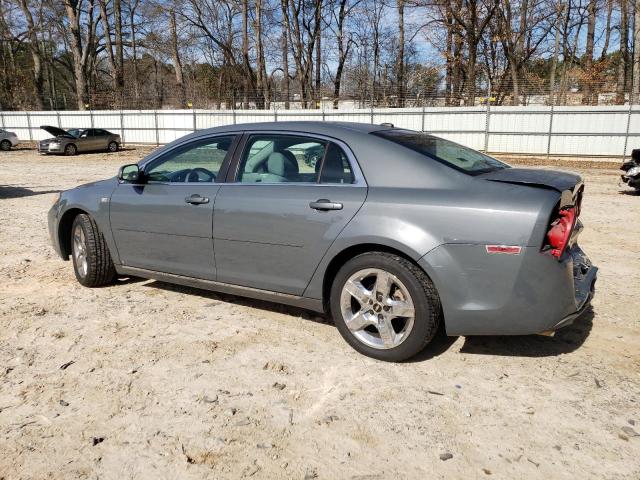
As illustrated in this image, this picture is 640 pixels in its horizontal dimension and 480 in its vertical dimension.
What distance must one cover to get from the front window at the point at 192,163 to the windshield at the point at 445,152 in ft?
4.25

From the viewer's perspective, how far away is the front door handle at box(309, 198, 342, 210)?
11.3 feet

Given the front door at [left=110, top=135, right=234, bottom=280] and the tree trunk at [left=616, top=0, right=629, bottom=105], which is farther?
the tree trunk at [left=616, top=0, right=629, bottom=105]

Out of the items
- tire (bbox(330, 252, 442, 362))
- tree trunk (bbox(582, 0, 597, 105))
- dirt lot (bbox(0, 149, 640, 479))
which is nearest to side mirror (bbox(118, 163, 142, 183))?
dirt lot (bbox(0, 149, 640, 479))

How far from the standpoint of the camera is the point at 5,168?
18.5 m

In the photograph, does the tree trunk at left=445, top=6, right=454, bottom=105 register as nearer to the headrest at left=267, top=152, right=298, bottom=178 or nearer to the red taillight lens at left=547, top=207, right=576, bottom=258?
the headrest at left=267, top=152, right=298, bottom=178

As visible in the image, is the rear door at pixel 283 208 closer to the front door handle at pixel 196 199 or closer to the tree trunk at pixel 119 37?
the front door handle at pixel 196 199

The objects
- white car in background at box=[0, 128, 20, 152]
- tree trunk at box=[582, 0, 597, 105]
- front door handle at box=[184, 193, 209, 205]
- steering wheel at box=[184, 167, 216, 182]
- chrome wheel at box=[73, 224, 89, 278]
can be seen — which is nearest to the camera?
front door handle at box=[184, 193, 209, 205]

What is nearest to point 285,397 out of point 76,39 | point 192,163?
point 192,163

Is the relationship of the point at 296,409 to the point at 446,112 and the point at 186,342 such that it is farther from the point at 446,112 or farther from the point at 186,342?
the point at 446,112

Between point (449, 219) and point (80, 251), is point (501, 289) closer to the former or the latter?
point (449, 219)

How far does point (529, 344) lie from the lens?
3.69 metres

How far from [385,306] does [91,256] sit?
2.88 metres

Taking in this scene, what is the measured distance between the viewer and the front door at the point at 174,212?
4098 millimetres

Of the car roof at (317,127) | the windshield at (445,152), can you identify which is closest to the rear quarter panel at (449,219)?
the windshield at (445,152)
